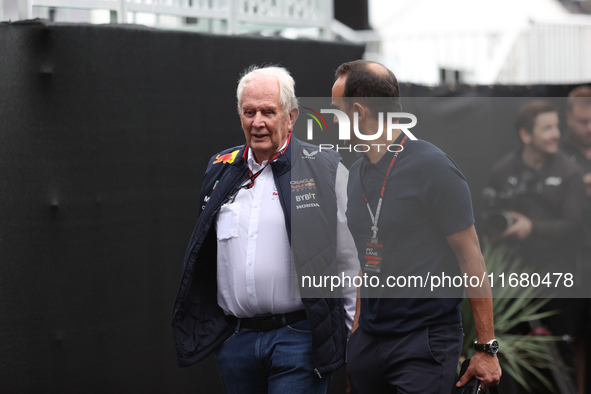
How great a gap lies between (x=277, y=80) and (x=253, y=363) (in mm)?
1329

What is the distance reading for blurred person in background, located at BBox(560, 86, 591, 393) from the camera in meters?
4.89

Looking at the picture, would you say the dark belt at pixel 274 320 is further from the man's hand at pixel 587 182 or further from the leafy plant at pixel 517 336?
the man's hand at pixel 587 182

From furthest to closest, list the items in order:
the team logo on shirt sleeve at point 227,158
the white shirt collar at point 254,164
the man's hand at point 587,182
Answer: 1. the man's hand at point 587,182
2. the team logo on shirt sleeve at point 227,158
3. the white shirt collar at point 254,164

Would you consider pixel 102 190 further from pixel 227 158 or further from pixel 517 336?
pixel 517 336

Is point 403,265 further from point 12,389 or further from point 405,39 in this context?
point 405,39

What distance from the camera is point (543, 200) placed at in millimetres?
5078

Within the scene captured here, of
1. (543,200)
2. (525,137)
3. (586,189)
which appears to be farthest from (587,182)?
(525,137)

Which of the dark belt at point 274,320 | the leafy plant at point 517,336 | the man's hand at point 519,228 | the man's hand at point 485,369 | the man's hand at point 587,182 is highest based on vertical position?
the man's hand at point 587,182

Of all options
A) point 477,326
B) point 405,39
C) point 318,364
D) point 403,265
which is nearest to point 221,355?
point 318,364

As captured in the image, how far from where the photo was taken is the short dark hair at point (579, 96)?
16.9 feet

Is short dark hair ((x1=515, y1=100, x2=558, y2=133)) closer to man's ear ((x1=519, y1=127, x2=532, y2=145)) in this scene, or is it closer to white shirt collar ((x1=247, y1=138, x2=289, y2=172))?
man's ear ((x1=519, y1=127, x2=532, y2=145))

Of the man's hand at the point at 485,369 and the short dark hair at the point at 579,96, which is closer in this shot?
the man's hand at the point at 485,369

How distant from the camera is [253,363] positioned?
284cm

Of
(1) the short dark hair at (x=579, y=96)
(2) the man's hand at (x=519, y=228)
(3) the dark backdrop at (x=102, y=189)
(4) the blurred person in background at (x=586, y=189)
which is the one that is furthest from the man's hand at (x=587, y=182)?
(3) the dark backdrop at (x=102, y=189)
